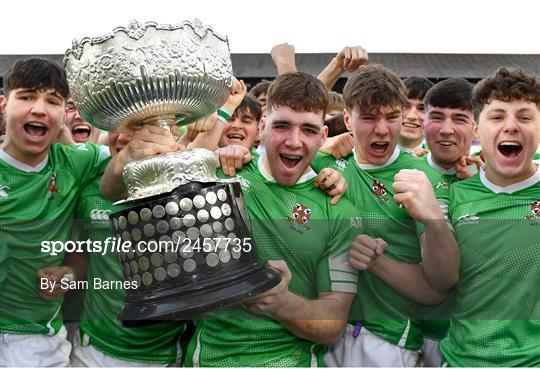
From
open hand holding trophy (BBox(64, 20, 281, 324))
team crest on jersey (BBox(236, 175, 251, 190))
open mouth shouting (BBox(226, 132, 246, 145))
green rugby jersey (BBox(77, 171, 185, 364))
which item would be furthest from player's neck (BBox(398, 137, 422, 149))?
open hand holding trophy (BBox(64, 20, 281, 324))

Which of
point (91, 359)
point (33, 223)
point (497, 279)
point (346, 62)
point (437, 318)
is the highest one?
point (346, 62)

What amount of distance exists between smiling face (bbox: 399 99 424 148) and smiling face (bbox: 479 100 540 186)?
3.05 feet

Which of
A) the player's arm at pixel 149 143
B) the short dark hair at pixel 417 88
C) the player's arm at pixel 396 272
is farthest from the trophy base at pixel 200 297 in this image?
the short dark hair at pixel 417 88

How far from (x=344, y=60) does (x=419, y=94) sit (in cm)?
81

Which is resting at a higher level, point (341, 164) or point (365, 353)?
point (341, 164)

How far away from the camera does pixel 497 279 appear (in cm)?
219

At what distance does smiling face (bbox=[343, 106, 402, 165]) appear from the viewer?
240 centimetres

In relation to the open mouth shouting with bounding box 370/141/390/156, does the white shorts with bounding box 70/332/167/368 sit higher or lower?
lower

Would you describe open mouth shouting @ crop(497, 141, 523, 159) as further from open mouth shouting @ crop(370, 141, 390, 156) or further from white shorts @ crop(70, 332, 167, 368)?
white shorts @ crop(70, 332, 167, 368)

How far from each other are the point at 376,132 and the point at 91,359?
1.40 metres

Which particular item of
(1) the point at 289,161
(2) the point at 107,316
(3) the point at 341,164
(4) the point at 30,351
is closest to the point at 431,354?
(3) the point at 341,164

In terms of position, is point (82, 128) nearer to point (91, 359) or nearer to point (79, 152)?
point (79, 152)

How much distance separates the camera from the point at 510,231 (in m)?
2.24

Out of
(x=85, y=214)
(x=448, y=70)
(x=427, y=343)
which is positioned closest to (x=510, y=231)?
(x=427, y=343)
